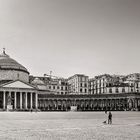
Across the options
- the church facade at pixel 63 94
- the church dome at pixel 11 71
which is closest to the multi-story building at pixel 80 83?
the church facade at pixel 63 94

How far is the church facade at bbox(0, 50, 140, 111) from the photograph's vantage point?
116 meters

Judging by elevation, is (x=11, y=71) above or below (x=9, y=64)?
below

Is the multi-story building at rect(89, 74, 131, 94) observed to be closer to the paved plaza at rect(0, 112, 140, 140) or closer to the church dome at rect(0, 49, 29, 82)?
the church dome at rect(0, 49, 29, 82)

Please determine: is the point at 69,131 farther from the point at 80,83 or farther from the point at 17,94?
the point at 80,83

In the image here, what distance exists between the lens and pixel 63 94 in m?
134

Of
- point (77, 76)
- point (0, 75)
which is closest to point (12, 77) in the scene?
point (0, 75)

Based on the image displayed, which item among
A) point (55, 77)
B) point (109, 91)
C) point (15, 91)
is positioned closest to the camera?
point (15, 91)

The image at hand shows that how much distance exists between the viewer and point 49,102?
5153 inches

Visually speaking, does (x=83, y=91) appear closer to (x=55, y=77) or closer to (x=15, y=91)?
(x=55, y=77)

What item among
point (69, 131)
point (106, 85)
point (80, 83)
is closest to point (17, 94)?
point (106, 85)

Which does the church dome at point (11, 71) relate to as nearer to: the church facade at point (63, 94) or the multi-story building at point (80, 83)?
the church facade at point (63, 94)

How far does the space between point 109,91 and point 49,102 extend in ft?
82.8

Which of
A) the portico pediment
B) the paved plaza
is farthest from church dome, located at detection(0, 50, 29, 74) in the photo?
the paved plaza

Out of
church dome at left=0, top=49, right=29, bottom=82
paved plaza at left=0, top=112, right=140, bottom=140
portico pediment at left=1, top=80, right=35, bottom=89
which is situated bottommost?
paved plaza at left=0, top=112, right=140, bottom=140
